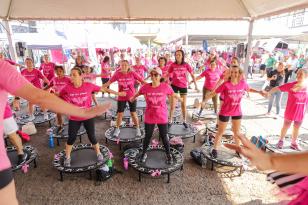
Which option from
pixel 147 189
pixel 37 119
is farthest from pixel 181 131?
pixel 37 119

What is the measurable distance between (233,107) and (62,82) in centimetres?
429

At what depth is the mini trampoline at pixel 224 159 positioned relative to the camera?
452 cm

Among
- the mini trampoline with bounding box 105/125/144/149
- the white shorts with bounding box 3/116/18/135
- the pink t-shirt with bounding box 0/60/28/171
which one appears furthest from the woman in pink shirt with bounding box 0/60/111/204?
the mini trampoline with bounding box 105/125/144/149

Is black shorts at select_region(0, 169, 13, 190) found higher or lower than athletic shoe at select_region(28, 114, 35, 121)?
higher

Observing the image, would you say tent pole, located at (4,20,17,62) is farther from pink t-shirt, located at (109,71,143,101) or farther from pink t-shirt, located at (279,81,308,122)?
pink t-shirt, located at (279,81,308,122)

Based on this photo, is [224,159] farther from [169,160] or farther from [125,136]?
[125,136]

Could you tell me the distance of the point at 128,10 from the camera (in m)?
7.27

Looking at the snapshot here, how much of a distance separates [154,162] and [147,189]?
25.3 inches

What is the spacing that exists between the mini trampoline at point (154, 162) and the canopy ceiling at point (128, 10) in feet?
14.5

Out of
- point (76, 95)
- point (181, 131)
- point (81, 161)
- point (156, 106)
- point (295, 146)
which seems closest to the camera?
point (76, 95)

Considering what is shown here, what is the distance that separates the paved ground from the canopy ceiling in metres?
4.68

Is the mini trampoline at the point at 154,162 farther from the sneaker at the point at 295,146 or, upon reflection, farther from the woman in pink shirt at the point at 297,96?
the sneaker at the point at 295,146

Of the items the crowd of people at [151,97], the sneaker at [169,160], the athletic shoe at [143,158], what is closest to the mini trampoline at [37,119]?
the crowd of people at [151,97]

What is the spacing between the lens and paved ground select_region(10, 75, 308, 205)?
381 centimetres
